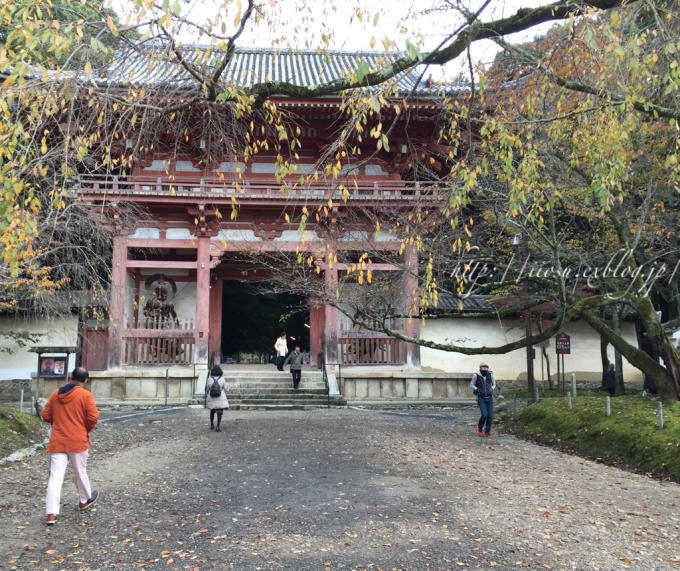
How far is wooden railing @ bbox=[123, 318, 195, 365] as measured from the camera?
50.8 feet

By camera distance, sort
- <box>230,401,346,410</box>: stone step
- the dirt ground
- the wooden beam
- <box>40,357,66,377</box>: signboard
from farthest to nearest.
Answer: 1. the wooden beam
2. <box>230,401,346,410</box>: stone step
3. <box>40,357,66,377</box>: signboard
4. the dirt ground

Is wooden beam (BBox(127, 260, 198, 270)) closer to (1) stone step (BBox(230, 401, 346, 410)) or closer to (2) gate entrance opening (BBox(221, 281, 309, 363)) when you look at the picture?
(1) stone step (BBox(230, 401, 346, 410))

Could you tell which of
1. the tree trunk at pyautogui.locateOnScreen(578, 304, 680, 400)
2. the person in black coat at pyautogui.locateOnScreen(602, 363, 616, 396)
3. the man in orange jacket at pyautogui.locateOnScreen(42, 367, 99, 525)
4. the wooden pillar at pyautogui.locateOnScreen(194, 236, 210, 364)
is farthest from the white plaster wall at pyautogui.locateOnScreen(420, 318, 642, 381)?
the man in orange jacket at pyautogui.locateOnScreen(42, 367, 99, 525)

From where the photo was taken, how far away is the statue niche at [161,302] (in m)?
16.0

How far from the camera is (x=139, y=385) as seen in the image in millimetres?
15469

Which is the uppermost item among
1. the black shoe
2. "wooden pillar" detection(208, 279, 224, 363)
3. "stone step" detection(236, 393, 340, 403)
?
"wooden pillar" detection(208, 279, 224, 363)

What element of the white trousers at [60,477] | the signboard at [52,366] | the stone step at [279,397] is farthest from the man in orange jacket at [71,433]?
the stone step at [279,397]

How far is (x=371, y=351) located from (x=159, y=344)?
20.3ft

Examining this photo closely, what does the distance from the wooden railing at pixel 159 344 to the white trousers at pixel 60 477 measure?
1021 cm

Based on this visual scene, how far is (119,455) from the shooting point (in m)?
8.67

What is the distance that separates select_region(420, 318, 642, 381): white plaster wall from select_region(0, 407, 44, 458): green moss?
11575 mm

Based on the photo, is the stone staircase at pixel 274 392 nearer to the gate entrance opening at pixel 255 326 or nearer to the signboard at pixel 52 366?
the signboard at pixel 52 366

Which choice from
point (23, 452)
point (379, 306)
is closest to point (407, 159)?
point (379, 306)

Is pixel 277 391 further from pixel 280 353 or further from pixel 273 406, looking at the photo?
pixel 280 353
